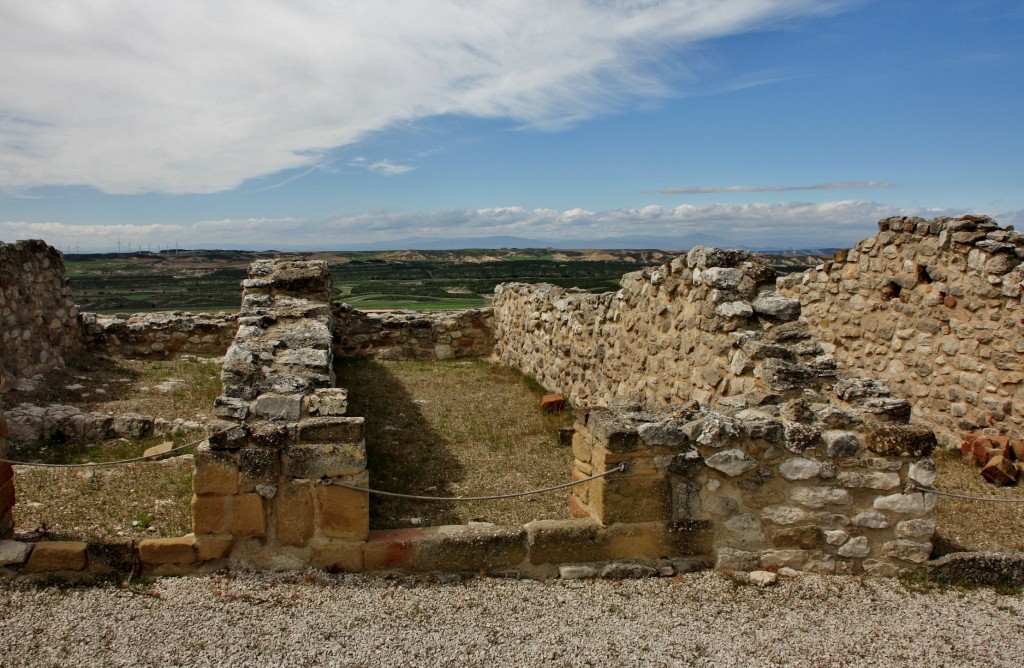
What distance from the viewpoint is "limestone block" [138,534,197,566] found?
13.6ft

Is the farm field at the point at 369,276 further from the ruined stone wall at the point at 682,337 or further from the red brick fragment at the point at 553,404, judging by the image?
the red brick fragment at the point at 553,404

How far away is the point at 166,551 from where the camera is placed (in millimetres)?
4172

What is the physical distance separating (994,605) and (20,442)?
8376 millimetres

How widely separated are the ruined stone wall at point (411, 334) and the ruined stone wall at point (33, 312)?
14.2ft

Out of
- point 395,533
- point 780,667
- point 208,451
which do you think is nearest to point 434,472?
point 395,533

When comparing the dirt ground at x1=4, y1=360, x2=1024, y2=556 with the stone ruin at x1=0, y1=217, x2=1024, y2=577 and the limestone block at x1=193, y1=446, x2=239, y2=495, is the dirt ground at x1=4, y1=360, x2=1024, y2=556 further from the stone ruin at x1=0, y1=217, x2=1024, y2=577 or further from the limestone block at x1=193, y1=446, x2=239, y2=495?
the limestone block at x1=193, y1=446, x2=239, y2=495

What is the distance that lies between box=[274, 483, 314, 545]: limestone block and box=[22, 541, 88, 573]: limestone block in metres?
1.13

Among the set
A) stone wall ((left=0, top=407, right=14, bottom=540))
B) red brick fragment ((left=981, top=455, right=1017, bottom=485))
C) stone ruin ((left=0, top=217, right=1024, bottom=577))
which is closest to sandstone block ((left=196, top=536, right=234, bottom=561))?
stone ruin ((left=0, top=217, right=1024, bottom=577))

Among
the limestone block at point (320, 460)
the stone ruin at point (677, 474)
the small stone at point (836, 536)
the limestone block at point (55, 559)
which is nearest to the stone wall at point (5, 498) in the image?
the stone ruin at point (677, 474)

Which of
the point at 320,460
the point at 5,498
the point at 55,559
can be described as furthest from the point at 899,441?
the point at 5,498

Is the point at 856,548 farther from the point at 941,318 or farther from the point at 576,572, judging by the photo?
the point at 941,318

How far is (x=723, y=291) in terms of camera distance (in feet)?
20.1

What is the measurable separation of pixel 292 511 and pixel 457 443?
3583 mm

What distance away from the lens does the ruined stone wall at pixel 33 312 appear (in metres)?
8.92
